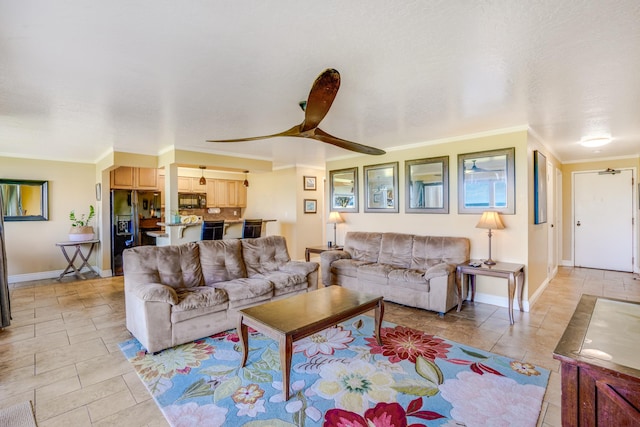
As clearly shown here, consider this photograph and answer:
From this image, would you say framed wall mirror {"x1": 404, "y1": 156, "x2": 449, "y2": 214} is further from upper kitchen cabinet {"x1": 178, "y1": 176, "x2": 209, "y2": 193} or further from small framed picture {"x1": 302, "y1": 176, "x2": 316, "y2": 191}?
upper kitchen cabinet {"x1": 178, "y1": 176, "x2": 209, "y2": 193}

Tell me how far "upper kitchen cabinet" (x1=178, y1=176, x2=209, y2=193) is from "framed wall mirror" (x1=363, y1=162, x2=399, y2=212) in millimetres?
4441

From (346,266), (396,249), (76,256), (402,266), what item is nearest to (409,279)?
(402,266)

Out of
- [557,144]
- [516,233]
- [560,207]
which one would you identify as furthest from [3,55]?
[560,207]

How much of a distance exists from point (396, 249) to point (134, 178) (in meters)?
5.45

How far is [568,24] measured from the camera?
71.3 inches

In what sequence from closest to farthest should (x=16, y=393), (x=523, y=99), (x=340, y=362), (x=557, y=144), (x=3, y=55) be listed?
(x=3, y=55)
(x=16, y=393)
(x=340, y=362)
(x=523, y=99)
(x=557, y=144)

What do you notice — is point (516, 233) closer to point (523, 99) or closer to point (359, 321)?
point (523, 99)

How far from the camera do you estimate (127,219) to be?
21.0ft

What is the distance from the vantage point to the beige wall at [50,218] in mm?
5859

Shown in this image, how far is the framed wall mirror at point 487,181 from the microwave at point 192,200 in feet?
20.0

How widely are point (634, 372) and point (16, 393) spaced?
11.7 ft

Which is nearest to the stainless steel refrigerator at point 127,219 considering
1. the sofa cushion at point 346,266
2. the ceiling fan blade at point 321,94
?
the sofa cushion at point 346,266

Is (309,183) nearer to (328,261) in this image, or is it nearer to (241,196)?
(241,196)

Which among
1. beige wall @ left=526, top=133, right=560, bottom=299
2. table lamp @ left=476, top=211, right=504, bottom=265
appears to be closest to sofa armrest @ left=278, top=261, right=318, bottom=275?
table lamp @ left=476, top=211, right=504, bottom=265
